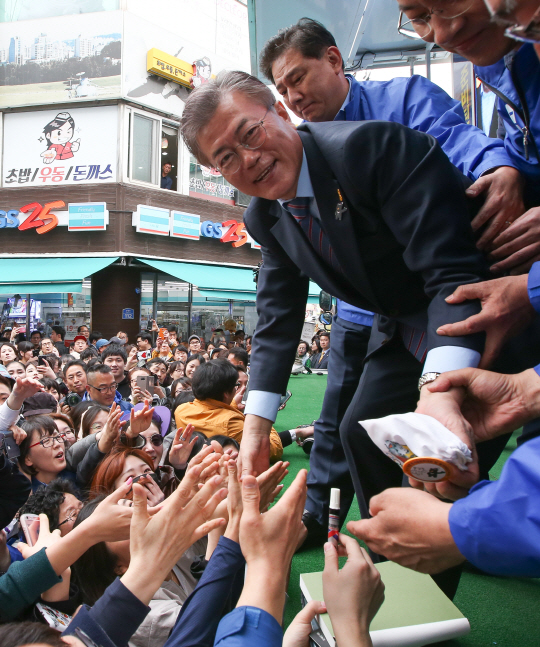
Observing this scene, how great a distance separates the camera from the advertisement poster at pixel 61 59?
10844 millimetres

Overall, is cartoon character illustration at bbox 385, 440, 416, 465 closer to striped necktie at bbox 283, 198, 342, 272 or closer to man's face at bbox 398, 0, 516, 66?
striped necktie at bbox 283, 198, 342, 272

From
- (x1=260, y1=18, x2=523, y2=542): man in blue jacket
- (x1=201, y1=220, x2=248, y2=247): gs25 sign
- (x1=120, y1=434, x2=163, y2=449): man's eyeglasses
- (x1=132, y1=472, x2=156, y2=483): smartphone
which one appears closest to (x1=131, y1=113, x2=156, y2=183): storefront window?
(x1=201, y1=220, x2=248, y2=247): gs25 sign

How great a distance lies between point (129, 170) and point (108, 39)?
8.92 feet

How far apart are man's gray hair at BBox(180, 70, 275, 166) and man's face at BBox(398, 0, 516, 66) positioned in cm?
40

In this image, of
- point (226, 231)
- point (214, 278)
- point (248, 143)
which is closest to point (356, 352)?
point (248, 143)

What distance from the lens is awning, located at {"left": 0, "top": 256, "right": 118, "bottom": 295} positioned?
400 inches

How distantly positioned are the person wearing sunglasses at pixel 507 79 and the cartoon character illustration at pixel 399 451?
0.50 meters

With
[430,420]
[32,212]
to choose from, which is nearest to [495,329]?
[430,420]

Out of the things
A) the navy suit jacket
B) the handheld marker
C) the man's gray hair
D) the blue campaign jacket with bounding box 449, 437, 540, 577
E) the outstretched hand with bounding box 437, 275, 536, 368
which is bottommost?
the handheld marker

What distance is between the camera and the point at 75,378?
4586 mm

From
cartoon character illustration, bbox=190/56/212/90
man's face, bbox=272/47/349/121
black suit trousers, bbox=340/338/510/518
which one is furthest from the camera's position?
cartoon character illustration, bbox=190/56/212/90

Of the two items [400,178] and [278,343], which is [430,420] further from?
[278,343]

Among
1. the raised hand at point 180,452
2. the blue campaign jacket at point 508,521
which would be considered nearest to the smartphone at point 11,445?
the raised hand at point 180,452

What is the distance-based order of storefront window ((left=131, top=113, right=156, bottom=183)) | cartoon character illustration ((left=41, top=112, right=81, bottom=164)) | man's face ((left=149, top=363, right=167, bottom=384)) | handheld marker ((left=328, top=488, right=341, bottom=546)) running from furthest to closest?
storefront window ((left=131, top=113, right=156, bottom=183)) < cartoon character illustration ((left=41, top=112, right=81, bottom=164)) < man's face ((left=149, top=363, right=167, bottom=384)) < handheld marker ((left=328, top=488, right=341, bottom=546))
